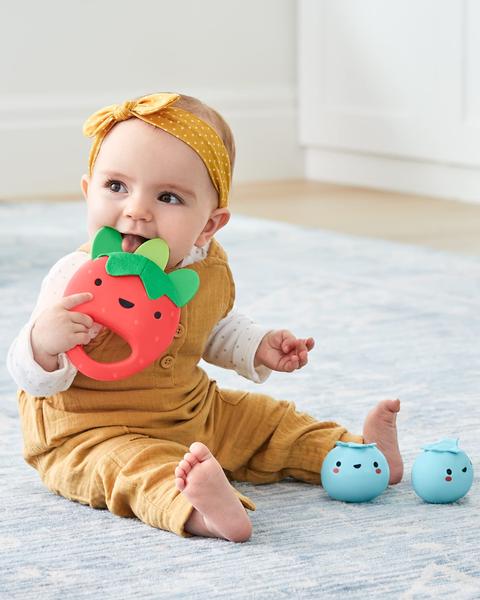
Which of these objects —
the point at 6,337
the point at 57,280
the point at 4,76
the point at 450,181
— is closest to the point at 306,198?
the point at 450,181

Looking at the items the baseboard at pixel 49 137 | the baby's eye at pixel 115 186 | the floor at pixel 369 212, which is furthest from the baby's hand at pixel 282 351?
the baseboard at pixel 49 137

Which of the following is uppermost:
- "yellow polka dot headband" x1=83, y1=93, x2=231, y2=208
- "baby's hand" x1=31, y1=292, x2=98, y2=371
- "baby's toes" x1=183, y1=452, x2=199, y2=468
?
"yellow polka dot headband" x1=83, y1=93, x2=231, y2=208

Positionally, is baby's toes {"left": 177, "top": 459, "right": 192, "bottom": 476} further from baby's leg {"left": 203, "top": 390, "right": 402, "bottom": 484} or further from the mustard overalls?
baby's leg {"left": 203, "top": 390, "right": 402, "bottom": 484}

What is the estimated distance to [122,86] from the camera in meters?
3.55

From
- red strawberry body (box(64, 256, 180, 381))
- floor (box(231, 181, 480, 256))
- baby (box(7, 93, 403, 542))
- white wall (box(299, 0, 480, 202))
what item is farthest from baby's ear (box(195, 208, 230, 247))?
white wall (box(299, 0, 480, 202))

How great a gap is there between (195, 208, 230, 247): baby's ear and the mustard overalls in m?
0.03

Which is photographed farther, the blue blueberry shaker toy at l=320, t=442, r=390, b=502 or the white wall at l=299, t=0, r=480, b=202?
the white wall at l=299, t=0, r=480, b=202

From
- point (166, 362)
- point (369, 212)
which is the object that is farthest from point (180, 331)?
point (369, 212)

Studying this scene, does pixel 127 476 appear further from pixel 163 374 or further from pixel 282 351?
pixel 282 351

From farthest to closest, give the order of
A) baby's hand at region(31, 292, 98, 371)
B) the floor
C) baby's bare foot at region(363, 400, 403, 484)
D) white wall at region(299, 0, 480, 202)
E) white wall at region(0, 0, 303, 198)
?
white wall at region(0, 0, 303, 198) < white wall at region(299, 0, 480, 202) < the floor < baby's bare foot at region(363, 400, 403, 484) < baby's hand at region(31, 292, 98, 371)

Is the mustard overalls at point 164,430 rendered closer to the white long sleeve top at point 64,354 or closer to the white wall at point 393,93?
the white long sleeve top at point 64,354

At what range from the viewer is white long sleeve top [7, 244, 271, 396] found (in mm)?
994

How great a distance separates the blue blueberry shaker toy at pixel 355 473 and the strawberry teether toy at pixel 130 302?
0.18 meters

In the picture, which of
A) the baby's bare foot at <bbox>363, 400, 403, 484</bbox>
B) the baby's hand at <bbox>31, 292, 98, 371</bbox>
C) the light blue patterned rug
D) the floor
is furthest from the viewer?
the floor
